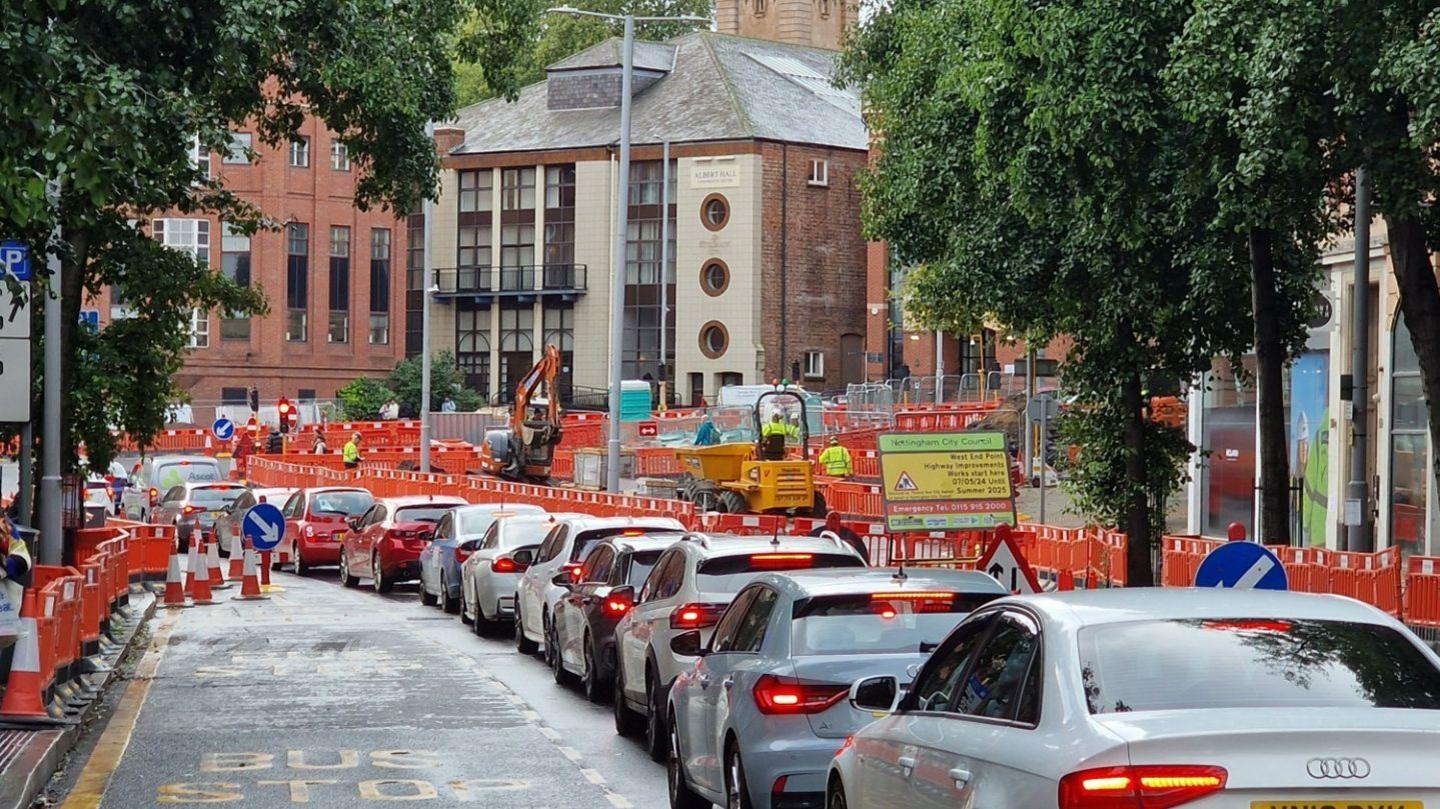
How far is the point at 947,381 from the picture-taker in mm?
68750

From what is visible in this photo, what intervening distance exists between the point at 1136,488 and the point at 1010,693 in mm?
20550

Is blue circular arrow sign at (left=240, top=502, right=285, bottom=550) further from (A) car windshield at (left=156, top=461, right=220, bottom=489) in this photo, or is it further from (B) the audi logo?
(B) the audi logo

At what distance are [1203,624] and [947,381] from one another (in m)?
62.2

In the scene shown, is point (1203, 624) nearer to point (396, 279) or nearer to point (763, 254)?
point (763, 254)

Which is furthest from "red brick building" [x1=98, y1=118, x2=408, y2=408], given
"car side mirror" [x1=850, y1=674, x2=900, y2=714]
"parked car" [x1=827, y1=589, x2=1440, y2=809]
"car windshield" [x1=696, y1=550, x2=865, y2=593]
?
"parked car" [x1=827, y1=589, x2=1440, y2=809]

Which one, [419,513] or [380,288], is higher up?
[380,288]

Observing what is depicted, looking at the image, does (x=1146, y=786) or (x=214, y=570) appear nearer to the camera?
(x=1146, y=786)

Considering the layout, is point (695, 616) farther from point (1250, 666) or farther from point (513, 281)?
point (513, 281)

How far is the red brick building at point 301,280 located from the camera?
275ft

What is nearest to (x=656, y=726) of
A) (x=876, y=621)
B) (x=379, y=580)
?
(x=876, y=621)

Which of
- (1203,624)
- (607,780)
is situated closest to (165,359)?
(607,780)

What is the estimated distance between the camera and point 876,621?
35.2 feet

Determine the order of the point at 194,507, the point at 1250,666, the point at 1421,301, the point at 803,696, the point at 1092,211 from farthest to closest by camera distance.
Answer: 1. the point at 194,507
2. the point at 1092,211
3. the point at 1421,301
4. the point at 803,696
5. the point at 1250,666

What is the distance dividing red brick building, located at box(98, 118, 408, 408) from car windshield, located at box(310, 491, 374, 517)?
47.3 meters
